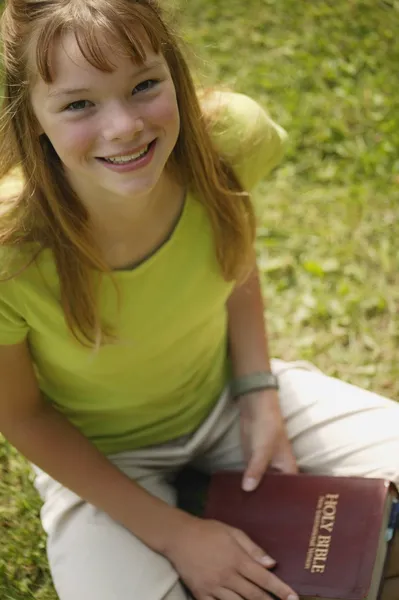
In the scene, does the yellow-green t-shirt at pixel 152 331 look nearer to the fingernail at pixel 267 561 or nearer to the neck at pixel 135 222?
the neck at pixel 135 222

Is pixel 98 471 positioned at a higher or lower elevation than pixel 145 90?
lower

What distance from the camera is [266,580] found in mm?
1549

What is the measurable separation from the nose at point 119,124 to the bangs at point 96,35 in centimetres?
6

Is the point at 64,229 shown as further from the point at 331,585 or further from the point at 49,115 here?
the point at 331,585

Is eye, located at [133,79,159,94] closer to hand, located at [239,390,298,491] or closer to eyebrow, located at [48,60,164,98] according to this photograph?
eyebrow, located at [48,60,164,98]

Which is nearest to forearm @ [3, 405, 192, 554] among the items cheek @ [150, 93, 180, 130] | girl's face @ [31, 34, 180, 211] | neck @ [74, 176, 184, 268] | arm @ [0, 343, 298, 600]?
arm @ [0, 343, 298, 600]

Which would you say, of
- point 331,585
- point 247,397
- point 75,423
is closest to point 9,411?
point 75,423

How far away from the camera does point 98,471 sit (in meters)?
1.64

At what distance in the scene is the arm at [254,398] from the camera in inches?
68.3

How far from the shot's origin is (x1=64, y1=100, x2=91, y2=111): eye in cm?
131

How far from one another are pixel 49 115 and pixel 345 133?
172cm

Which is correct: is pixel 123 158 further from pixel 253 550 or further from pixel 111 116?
pixel 253 550

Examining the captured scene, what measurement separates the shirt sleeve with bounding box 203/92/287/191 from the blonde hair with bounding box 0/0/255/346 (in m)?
0.03

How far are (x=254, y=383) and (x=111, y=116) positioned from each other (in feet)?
2.30
